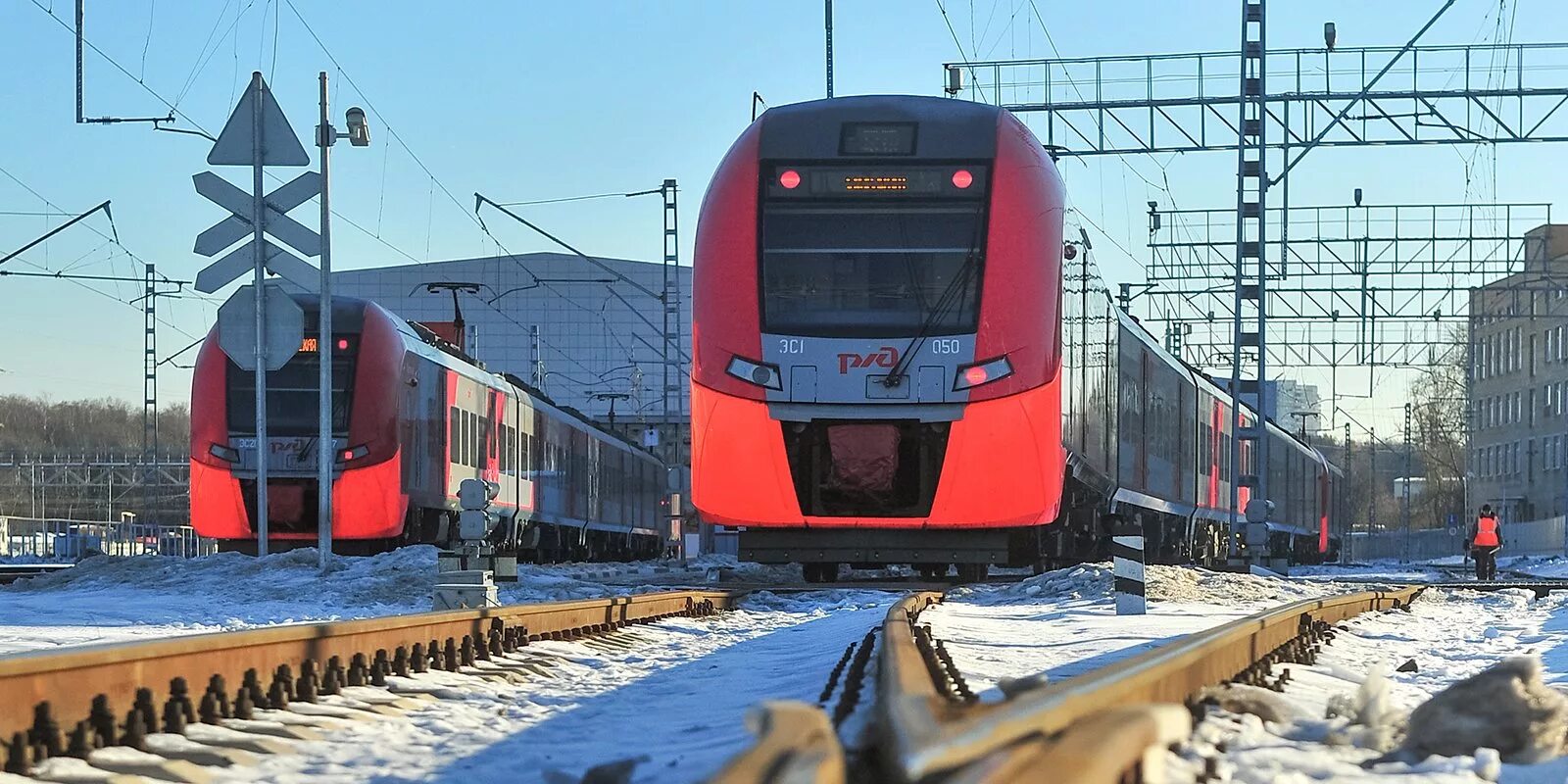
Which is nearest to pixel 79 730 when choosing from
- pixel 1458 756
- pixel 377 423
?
pixel 1458 756

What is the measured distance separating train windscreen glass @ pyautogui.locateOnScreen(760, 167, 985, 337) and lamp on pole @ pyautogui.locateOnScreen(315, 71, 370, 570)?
6.06 meters

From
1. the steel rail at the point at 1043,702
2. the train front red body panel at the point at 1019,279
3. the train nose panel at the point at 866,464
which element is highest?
the train front red body panel at the point at 1019,279

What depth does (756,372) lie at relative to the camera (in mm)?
14750

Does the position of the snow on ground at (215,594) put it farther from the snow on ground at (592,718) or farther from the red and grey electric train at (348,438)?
the snow on ground at (592,718)

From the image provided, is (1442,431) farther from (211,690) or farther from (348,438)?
(211,690)

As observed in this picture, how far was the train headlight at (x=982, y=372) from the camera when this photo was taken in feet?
48.4

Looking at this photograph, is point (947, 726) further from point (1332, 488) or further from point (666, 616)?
point (1332, 488)

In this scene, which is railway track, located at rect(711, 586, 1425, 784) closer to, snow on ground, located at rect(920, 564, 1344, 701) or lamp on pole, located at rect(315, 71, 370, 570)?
snow on ground, located at rect(920, 564, 1344, 701)

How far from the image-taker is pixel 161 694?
5.86 meters

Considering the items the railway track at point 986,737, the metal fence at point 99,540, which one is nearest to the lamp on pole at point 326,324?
the railway track at point 986,737

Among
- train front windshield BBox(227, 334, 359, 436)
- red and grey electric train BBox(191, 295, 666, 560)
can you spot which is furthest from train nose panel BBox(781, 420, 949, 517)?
train front windshield BBox(227, 334, 359, 436)

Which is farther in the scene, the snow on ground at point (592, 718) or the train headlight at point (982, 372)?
the train headlight at point (982, 372)

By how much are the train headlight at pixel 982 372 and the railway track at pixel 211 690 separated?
6.37 metres

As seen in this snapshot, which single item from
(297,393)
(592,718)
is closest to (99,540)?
(297,393)
